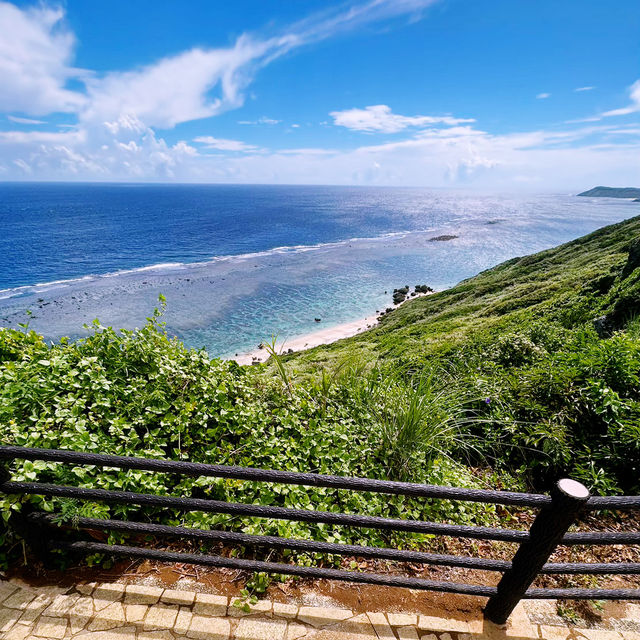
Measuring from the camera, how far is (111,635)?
2.55m

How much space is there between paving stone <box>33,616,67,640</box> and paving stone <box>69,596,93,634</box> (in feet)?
0.17

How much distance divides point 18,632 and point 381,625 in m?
2.60

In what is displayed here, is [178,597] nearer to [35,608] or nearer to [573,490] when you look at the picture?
[35,608]

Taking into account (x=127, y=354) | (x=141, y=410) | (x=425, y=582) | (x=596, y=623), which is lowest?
(x=596, y=623)

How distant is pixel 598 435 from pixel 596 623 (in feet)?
6.04

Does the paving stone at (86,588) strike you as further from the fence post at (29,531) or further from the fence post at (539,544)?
the fence post at (539,544)

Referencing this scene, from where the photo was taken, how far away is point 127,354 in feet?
12.8

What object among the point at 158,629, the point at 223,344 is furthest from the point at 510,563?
the point at 223,344

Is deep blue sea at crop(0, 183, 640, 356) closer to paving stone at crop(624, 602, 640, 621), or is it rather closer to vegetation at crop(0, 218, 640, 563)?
vegetation at crop(0, 218, 640, 563)

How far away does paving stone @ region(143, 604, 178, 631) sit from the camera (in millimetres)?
2619

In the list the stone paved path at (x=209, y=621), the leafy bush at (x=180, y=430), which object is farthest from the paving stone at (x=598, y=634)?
the leafy bush at (x=180, y=430)

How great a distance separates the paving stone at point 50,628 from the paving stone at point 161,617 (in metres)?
0.56

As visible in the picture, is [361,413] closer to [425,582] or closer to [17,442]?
[425,582]

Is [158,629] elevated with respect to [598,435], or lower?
lower
